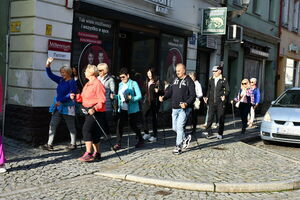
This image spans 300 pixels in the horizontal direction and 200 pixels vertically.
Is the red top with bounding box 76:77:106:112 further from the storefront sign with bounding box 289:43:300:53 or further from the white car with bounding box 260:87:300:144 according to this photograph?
the storefront sign with bounding box 289:43:300:53

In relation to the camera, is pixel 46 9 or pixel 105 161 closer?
pixel 105 161

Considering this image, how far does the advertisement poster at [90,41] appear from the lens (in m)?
9.22

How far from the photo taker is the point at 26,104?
829 centimetres

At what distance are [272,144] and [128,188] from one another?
6.62 meters

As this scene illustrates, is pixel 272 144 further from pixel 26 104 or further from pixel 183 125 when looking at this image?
pixel 26 104

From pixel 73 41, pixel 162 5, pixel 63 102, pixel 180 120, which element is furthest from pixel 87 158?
pixel 162 5

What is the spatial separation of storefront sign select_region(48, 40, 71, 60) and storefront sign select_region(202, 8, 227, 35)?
640 cm

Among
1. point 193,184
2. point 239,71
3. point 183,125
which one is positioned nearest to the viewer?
point 193,184

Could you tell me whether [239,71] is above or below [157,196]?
above

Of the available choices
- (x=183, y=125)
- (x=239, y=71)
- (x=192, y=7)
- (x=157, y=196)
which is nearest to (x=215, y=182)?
(x=157, y=196)

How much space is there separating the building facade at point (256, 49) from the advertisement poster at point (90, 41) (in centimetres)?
701

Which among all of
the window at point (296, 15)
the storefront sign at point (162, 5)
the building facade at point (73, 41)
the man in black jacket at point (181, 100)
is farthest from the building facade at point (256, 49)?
the man in black jacket at point (181, 100)

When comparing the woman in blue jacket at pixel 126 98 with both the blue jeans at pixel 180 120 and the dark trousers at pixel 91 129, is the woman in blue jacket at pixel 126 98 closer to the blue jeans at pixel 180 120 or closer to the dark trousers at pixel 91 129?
the blue jeans at pixel 180 120

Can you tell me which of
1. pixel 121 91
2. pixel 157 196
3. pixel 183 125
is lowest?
pixel 157 196
